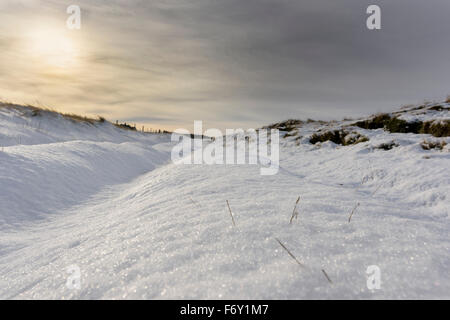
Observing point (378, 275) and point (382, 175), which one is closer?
point (378, 275)

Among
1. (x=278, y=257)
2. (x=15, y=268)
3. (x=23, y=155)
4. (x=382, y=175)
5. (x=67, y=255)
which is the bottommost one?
(x=15, y=268)

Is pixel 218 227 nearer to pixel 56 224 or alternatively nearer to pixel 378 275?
pixel 378 275

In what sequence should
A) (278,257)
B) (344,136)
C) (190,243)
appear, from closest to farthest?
1. (278,257)
2. (190,243)
3. (344,136)

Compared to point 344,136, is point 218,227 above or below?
below

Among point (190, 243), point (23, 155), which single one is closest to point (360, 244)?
point (190, 243)

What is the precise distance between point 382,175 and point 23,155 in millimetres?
6888

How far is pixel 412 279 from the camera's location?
3.72ft

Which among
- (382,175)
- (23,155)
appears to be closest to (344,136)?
(382,175)

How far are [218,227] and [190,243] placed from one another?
268 mm

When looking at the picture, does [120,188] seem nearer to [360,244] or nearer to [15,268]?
[15,268]
